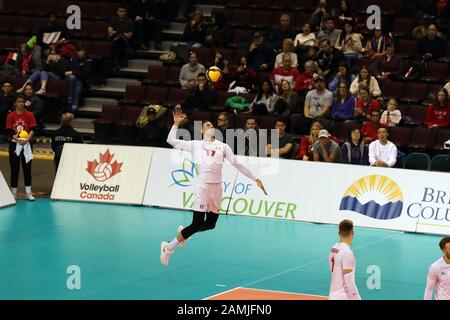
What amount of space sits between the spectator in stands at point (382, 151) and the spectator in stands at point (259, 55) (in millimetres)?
5624

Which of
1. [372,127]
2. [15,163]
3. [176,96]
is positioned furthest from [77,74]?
[372,127]

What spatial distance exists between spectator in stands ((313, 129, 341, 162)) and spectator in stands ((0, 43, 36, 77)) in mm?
10236

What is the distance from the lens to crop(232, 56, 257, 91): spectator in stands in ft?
83.6

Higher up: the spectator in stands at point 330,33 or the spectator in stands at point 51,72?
the spectator in stands at point 330,33

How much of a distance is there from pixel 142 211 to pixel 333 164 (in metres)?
4.21

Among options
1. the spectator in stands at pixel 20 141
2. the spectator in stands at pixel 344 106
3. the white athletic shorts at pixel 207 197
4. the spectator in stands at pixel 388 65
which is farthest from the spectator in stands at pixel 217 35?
the white athletic shorts at pixel 207 197

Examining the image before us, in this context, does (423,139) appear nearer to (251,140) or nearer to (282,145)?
(282,145)

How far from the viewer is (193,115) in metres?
24.7

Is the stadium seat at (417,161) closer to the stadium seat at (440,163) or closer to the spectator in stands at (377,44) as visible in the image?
the stadium seat at (440,163)

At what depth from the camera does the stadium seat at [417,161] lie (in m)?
22.0

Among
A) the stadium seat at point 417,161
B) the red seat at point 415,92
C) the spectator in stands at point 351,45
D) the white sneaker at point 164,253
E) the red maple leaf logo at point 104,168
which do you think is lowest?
the white sneaker at point 164,253

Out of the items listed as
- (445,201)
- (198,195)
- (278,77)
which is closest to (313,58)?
(278,77)

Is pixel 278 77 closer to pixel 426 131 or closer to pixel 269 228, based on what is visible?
pixel 426 131

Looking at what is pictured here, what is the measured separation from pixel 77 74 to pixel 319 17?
6.68 m
